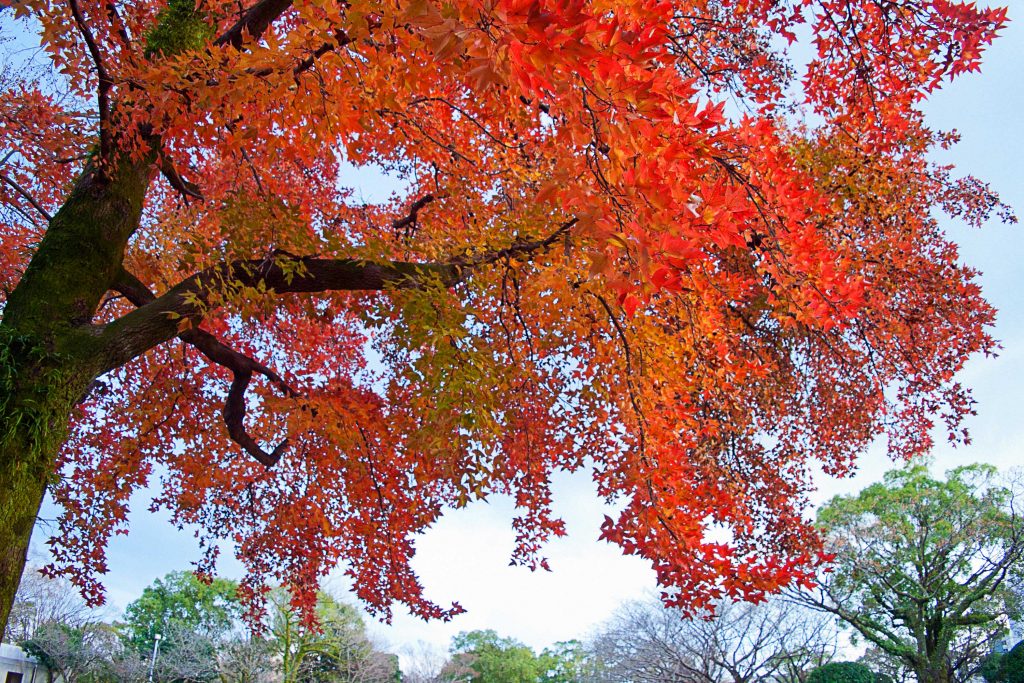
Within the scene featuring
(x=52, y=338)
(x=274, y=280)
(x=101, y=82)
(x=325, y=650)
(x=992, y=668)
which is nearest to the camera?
(x=101, y=82)

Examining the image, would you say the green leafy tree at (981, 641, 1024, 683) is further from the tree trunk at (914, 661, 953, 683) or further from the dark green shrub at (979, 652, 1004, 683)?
the tree trunk at (914, 661, 953, 683)

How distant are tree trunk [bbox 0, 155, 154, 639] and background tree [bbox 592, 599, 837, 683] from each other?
1537 centimetres

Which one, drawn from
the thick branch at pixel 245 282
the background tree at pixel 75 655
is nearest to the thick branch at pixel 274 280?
the thick branch at pixel 245 282

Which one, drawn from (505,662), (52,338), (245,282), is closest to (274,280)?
(245,282)

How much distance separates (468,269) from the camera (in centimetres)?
596

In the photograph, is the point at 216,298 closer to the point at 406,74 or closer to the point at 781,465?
the point at 406,74

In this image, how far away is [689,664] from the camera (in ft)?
55.4

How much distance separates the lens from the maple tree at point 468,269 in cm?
274

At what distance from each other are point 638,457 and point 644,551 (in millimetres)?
A: 734

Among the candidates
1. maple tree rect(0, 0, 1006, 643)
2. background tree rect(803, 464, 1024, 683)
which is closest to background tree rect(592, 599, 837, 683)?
background tree rect(803, 464, 1024, 683)

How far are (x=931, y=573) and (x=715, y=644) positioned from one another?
6.84 meters

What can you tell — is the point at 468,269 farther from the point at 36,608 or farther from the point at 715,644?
the point at 36,608

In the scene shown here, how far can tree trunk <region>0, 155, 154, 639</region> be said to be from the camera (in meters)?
5.07

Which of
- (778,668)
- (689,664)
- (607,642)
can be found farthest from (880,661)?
(607,642)
